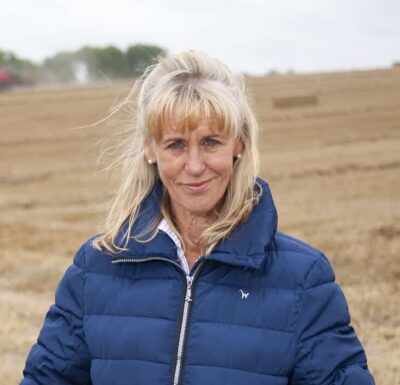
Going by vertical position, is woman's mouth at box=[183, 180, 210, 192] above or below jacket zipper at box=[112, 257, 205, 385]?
above

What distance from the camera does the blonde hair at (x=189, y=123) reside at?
87.6 inches

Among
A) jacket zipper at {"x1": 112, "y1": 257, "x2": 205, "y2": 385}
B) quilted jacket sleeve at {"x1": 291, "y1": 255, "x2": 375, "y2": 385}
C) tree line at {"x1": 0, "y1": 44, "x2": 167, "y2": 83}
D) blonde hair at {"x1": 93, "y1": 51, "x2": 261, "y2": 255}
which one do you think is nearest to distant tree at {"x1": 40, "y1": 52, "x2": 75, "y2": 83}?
tree line at {"x1": 0, "y1": 44, "x2": 167, "y2": 83}

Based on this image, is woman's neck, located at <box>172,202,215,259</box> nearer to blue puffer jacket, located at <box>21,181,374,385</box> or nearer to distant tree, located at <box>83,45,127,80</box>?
blue puffer jacket, located at <box>21,181,374,385</box>

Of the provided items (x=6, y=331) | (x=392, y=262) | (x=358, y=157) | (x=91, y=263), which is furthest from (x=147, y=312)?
(x=358, y=157)

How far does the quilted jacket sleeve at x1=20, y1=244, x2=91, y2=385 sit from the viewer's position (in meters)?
2.32

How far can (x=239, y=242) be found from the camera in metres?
2.27

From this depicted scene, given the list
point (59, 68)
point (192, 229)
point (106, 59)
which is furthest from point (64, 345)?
point (106, 59)

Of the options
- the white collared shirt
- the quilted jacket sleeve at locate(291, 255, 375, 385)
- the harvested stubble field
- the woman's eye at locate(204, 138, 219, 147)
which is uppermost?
the woman's eye at locate(204, 138, 219, 147)

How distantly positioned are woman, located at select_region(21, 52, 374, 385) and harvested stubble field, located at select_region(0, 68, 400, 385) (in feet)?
2.68

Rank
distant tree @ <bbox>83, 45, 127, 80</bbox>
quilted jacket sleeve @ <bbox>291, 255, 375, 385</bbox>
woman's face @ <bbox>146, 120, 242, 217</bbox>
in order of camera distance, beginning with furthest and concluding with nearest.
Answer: distant tree @ <bbox>83, 45, 127, 80</bbox> < woman's face @ <bbox>146, 120, 242, 217</bbox> < quilted jacket sleeve @ <bbox>291, 255, 375, 385</bbox>

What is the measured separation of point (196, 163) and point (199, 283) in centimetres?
30

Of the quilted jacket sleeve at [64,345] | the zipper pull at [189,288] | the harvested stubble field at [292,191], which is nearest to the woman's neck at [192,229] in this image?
the zipper pull at [189,288]

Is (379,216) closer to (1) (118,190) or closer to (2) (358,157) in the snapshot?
(2) (358,157)

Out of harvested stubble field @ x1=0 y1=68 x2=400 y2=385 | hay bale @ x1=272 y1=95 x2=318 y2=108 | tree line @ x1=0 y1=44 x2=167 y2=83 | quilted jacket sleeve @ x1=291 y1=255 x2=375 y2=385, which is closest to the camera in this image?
quilted jacket sleeve @ x1=291 y1=255 x2=375 y2=385
